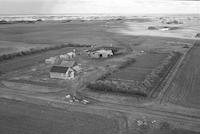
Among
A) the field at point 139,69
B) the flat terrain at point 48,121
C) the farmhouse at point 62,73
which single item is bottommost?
the flat terrain at point 48,121

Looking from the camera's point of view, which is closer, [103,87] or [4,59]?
[103,87]

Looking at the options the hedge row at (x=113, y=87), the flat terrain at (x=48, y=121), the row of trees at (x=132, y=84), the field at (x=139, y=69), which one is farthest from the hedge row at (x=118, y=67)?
the flat terrain at (x=48, y=121)

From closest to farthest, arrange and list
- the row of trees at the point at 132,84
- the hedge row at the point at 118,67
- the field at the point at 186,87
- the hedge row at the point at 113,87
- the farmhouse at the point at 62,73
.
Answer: the field at the point at 186,87
the hedge row at the point at 113,87
the row of trees at the point at 132,84
the farmhouse at the point at 62,73
the hedge row at the point at 118,67

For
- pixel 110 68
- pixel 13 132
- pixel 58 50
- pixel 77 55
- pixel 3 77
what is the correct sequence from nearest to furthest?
pixel 13 132 < pixel 3 77 < pixel 110 68 < pixel 77 55 < pixel 58 50

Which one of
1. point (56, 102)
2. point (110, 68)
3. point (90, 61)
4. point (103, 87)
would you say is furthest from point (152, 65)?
point (56, 102)

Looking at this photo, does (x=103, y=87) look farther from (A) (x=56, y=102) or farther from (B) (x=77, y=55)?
(B) (x=77, y=55)

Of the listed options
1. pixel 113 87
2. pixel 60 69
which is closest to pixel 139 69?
pixel 113 87

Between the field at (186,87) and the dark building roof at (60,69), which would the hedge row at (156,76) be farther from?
the dark building roof at (60,69)

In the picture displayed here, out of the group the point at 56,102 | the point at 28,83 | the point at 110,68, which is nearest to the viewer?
the point at 56,102
